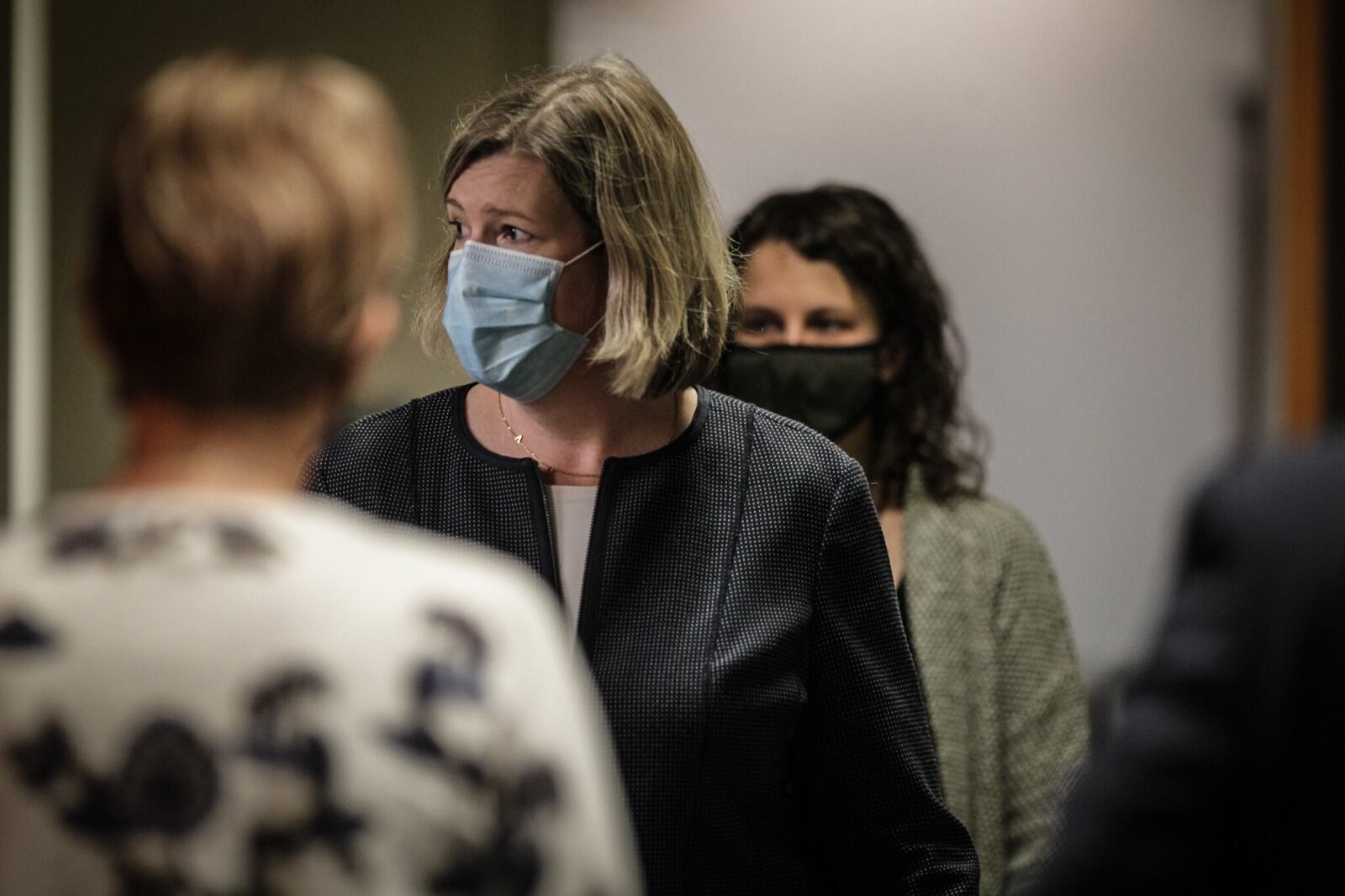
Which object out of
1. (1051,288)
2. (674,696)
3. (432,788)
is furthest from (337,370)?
(1051,288)

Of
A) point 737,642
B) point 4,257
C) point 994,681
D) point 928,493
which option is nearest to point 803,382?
point 928,493

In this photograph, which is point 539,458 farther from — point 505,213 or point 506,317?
point 505,213

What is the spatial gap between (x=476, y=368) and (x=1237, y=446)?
1.98 meters

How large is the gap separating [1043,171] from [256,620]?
8.42ft

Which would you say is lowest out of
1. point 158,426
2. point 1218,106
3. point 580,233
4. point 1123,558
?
point 1123,558

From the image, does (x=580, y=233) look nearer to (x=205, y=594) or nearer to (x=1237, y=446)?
(x=205, y=594)

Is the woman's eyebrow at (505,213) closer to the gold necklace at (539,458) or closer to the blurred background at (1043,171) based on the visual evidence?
the gold necklace at (539,458)

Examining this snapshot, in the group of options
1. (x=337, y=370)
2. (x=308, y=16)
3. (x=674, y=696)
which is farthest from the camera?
(x=308, y=16)

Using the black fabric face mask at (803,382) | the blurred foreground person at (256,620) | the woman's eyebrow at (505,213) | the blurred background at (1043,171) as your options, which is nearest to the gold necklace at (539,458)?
the woman's eyebrow at (505,213)

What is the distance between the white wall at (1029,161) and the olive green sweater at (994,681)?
793 mm

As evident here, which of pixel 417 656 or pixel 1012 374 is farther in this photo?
pixel 1012 374

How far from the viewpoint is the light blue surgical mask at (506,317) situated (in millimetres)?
1659

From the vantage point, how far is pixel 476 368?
168 cm

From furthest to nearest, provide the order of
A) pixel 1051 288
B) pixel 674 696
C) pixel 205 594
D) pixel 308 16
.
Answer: pixel 1051 288 < pixel 308 16 < pixel 674 696 < pixel 205 594
